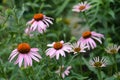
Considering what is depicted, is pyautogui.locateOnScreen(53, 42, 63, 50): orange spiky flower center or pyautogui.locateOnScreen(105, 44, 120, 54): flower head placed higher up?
pyautogui.locateOnScreen(53, 42, 63, 50): orange spiky flower center

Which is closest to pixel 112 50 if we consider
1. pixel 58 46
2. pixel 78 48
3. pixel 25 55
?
pixel 78 48

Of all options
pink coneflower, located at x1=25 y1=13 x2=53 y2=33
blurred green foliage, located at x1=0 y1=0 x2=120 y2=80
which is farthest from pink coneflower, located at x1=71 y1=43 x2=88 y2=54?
pink coneflower, located at x1=25 y1=13 x2=53 y2=33

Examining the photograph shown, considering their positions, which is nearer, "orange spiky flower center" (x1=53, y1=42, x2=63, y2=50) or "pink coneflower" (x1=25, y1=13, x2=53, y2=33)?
"orange spiky flower center" (x1=53, y1=42, x2=63, y2=50)

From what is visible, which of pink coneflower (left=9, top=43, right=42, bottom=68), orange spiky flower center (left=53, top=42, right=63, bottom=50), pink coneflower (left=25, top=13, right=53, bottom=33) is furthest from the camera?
pink coneflower (left=25, top=13, right=53, bottom=33)

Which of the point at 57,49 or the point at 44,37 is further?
the point at 44,37

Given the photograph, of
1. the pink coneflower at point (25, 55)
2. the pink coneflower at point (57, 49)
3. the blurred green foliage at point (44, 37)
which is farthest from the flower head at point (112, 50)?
the pink coneflower at point (25, 55)

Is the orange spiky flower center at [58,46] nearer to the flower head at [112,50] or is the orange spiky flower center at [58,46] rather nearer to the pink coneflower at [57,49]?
the pink coneflower at [57,49]

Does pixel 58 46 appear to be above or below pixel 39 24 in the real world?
below

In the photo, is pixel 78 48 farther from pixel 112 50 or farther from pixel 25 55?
pixel 25 55

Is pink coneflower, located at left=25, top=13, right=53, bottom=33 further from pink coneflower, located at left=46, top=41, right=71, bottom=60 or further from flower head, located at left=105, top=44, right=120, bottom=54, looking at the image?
flower head, located at left=105, top=44, right=120, bottom=54

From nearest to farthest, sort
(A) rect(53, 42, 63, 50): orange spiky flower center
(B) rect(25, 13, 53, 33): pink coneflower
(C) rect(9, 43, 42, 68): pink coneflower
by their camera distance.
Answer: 1. (C) rect(9, 43, 42, 68): pink coneflower
2. (A) rect(53, 42, 63, 50): orange spiky flower center
3. (B) rect(25, 13, 53, 33): pink coneflower

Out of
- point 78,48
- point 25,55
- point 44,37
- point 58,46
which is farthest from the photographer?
point 44,37

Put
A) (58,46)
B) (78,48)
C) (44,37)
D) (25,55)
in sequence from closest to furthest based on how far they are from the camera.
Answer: (25,55), (58,46), (78,48), (44,37)

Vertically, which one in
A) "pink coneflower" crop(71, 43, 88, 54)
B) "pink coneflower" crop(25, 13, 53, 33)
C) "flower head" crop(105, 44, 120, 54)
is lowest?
"flower head" crop(105, 44, 120, 54)
